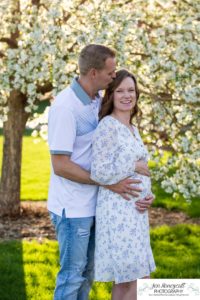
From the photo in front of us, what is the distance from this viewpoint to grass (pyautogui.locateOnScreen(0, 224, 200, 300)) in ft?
20.9

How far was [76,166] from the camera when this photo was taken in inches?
176

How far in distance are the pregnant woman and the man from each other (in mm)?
63

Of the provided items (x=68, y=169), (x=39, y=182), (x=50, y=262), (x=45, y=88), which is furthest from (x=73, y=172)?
(x=39, y=182)

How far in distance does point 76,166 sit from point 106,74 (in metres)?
0.60

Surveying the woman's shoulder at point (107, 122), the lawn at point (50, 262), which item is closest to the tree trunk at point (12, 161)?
the lawn at point (50, 262)

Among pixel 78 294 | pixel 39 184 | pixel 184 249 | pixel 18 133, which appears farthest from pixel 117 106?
pixel 39 184

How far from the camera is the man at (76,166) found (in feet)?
14.6

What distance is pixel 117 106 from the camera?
463cm

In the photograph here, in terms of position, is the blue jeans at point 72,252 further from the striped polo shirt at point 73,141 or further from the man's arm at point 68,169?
the man's arm at point 68,169

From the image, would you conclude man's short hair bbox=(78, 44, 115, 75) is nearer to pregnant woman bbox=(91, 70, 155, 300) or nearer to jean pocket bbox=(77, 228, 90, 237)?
pregnant woman bbox=(91, 70, 155, 300)

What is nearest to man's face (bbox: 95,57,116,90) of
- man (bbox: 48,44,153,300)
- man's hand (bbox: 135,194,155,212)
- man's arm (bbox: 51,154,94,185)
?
man (bbox: 48,44,153,300)

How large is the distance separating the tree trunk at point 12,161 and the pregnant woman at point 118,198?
184 inches

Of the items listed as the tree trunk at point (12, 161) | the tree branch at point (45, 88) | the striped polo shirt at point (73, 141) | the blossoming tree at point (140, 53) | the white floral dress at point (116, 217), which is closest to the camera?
the striped polo shirt at point (73, 141)

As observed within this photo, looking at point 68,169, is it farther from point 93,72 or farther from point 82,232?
point 93,72
